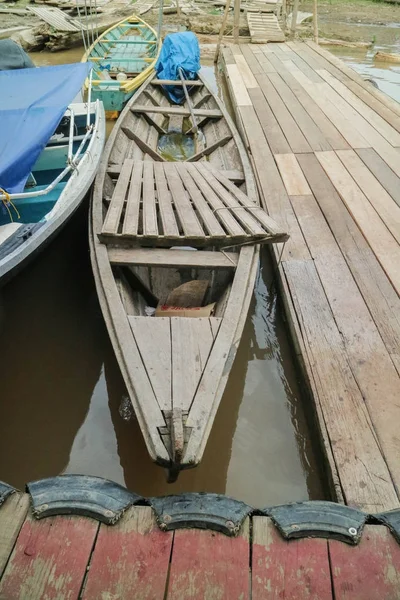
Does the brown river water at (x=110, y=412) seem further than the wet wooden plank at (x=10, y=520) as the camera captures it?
Yes

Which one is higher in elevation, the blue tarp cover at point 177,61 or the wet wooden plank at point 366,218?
the blue tarp cover at point 177,61

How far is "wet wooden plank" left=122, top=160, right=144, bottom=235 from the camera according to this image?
3.13 metres

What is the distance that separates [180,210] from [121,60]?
6.39 meters

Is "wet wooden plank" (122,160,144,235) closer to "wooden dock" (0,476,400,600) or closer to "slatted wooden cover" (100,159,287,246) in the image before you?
"slatted wooden cover" (100,159,287,246)

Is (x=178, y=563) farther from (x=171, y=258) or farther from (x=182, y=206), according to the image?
(x=182, y=206)

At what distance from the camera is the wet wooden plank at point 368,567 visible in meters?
1.55

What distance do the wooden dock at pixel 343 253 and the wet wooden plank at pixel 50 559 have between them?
123 centimetres

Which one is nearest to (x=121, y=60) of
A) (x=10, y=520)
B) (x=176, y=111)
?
(x=176, y=111)

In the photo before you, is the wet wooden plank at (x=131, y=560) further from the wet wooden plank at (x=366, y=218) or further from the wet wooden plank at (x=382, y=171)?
the wet wooden plank at (x=382, y=171)

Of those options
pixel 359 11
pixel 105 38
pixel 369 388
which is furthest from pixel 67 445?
pixel 359 11

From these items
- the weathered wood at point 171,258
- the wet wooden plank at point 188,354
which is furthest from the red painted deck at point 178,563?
the weathered wood at point 171,258

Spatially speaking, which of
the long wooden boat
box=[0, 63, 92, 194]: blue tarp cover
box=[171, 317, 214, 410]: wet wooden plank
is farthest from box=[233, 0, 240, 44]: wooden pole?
box=[171, 317, 214, 410]: wet wooden plank

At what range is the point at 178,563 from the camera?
161 centimetres

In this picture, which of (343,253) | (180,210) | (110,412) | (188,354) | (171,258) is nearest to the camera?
(188,354)
